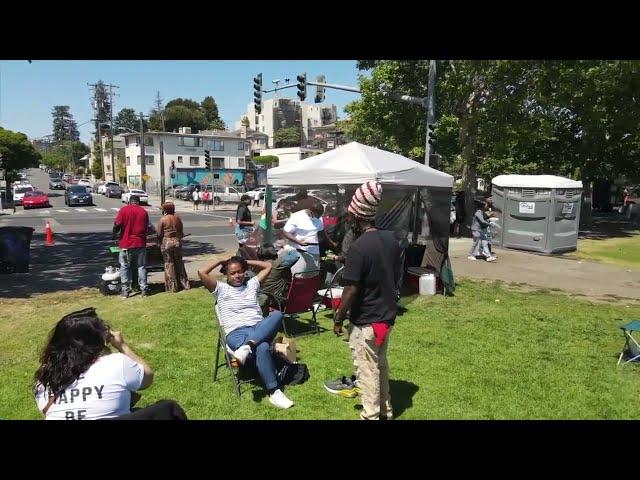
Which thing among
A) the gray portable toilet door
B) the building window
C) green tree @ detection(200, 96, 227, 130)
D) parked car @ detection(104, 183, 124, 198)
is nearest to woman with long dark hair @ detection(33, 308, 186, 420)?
the gray portable toilet door

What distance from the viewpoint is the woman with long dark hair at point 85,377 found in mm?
2703

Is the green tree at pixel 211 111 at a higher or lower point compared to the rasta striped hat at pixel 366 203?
higher

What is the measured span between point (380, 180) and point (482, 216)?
572 cm

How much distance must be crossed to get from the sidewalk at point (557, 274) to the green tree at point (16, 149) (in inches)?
1870

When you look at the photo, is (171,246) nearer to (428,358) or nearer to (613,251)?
(428,358)

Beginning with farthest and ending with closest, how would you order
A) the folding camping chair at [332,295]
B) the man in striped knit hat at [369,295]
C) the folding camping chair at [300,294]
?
the folding camping chair at [332,295], the folding camping chair at [300,294], the man in striped knit hat at [369,295]

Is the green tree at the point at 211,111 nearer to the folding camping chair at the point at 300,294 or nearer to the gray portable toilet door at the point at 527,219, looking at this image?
the gray portable toilet door at the point at 527,219

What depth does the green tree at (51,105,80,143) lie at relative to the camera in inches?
5915

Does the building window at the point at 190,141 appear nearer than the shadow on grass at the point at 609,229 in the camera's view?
No

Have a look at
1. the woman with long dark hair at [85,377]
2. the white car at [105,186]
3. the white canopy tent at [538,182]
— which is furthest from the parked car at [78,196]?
the woman with long dark hair at [85,377]

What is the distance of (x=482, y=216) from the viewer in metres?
12.7

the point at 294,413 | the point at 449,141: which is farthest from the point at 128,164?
the point at 294,413
